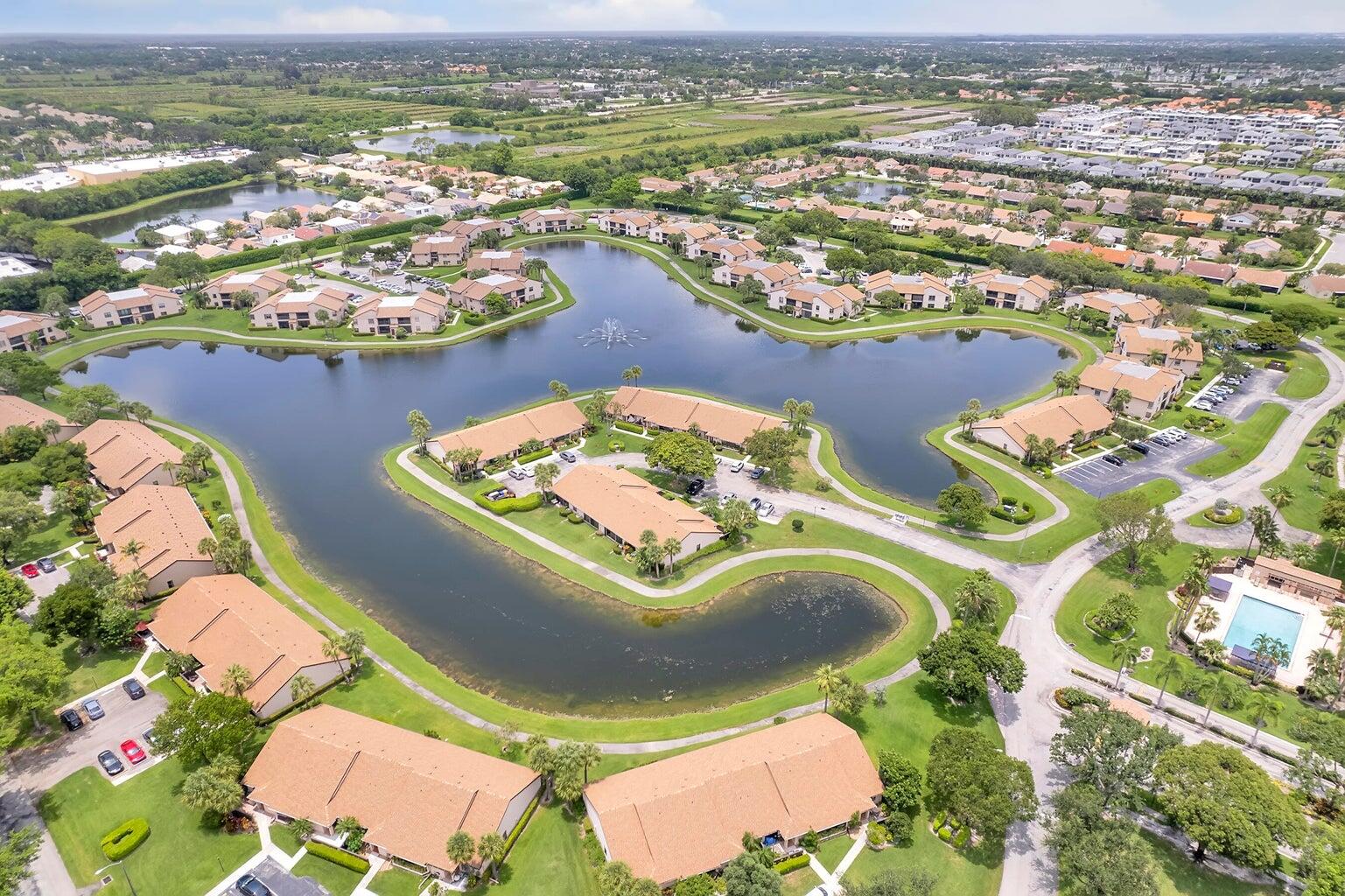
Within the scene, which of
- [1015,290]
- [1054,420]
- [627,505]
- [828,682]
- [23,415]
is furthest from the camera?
[1015,290]

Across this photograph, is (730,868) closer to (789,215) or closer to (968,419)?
(968,419)

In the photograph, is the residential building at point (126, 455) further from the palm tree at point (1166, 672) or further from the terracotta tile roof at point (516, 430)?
the palm tree at point (1166, 672)

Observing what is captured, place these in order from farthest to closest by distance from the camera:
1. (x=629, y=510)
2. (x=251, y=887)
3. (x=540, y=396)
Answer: (x=540, y=396) < (x=629, y=510) < (x=251, y=887)

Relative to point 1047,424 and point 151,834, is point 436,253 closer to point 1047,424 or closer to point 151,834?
point 1047,424

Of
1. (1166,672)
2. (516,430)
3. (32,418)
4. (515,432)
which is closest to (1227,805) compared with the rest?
(1166,672)

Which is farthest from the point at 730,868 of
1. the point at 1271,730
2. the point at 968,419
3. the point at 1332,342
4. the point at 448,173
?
the point at 448,173

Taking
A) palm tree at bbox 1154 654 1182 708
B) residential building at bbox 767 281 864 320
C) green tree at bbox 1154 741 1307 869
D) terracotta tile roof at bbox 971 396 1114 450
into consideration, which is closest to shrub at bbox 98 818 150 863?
green tree at bbox 1154 741 1307 869

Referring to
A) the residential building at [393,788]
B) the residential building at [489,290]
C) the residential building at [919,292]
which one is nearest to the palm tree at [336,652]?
the residential building at [393,788]
